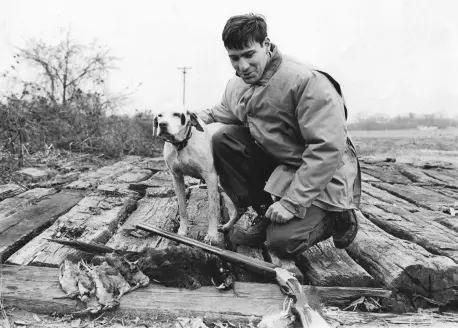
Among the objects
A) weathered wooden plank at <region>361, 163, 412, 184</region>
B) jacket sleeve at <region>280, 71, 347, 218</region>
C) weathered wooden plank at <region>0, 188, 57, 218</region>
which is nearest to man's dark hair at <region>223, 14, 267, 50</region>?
jacket sleeve at <region>280, 71, 347, 218</region>

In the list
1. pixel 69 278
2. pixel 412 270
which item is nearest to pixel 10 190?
pixel 69 278

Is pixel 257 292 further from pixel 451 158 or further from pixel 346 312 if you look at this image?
pixel 451 158

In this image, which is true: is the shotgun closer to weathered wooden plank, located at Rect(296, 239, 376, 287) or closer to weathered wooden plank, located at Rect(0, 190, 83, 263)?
weathered wooden plank, located at Rect(296, 239, 376, 287)

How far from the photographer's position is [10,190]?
163 inches

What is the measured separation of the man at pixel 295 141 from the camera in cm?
237

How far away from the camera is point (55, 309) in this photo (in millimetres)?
1962

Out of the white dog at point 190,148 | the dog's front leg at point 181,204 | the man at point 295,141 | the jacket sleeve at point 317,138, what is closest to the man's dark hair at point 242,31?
the man at point 295,141

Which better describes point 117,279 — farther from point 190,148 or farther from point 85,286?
point 190,148

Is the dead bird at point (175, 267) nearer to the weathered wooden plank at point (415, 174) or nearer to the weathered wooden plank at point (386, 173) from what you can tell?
the weathered wooden plank at point (386, 173)

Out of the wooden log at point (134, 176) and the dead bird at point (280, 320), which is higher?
the dead bird at point (280, 320)

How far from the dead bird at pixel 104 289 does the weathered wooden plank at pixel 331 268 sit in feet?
3.44

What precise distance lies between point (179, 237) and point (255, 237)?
1.78 feet

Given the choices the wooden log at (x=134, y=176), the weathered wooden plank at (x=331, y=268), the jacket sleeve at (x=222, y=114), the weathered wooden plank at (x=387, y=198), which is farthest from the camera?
the wooden log at (x=134, y=176)

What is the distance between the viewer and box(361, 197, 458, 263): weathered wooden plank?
8.86ft
